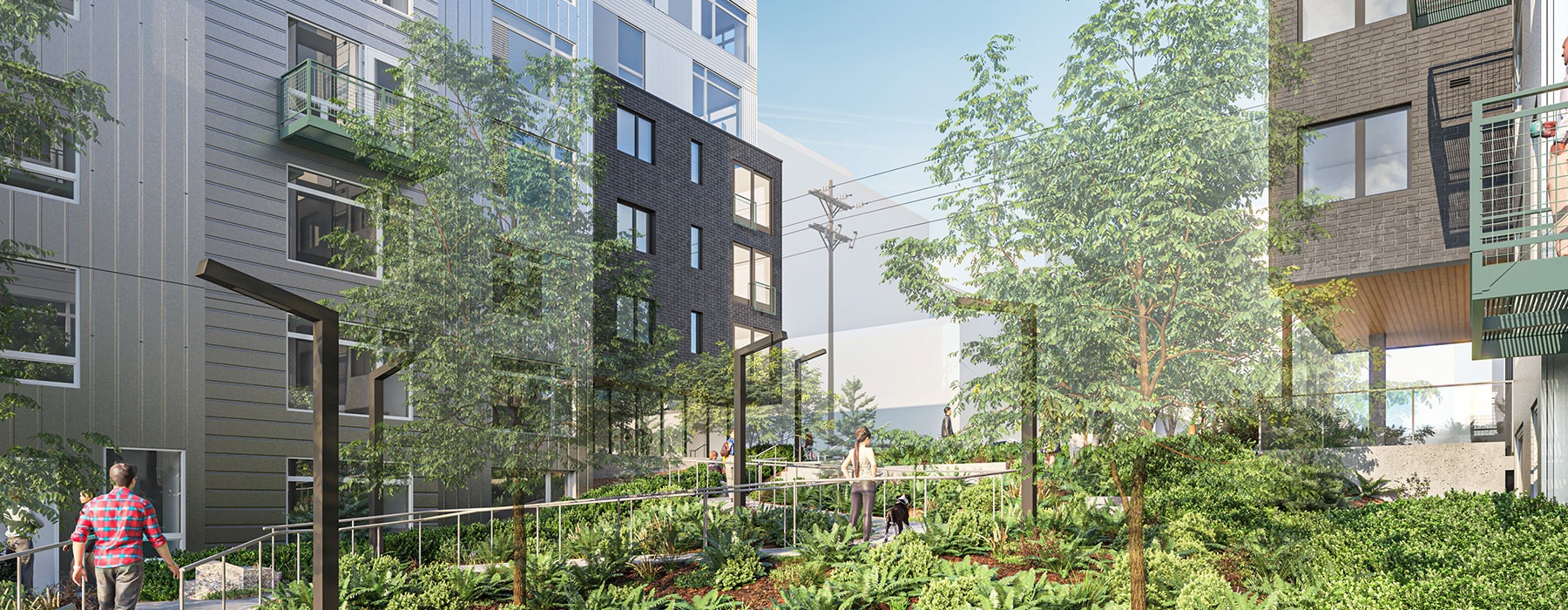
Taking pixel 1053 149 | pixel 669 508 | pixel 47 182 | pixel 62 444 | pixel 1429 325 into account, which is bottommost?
pixel 669 508

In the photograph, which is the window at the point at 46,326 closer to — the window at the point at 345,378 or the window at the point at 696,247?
the window at the point at 345,378

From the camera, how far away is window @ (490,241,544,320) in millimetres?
17469

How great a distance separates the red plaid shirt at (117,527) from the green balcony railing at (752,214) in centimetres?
2542

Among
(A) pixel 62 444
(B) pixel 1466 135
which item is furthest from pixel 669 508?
(B) pixel 1466 135

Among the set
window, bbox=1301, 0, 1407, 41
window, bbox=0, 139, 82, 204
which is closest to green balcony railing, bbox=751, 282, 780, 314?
window, bbox=1301, 0, 1407, 41

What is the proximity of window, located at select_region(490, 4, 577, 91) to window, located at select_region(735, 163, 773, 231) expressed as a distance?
9.56 metres

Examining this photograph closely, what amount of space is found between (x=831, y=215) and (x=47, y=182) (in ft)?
110

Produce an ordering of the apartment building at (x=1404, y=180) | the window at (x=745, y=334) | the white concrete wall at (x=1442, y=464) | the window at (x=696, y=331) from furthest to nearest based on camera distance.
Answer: the window at (x=745, y=334), the window at (x=696, y=331), the white concrete wall at (x=1442, y=464), the apartment building at (x=1404, y=180)

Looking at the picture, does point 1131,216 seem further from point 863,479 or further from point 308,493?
point 308,493

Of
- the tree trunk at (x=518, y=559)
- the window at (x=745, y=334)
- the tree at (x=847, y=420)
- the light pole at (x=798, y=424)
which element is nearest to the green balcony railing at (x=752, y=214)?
the window at (x=745, y=334)

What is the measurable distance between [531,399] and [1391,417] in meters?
15.4

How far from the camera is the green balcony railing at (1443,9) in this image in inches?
560

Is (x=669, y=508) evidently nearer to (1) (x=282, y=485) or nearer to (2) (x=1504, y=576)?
(1) (x=282, y=485)

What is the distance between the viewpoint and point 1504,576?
566cm
